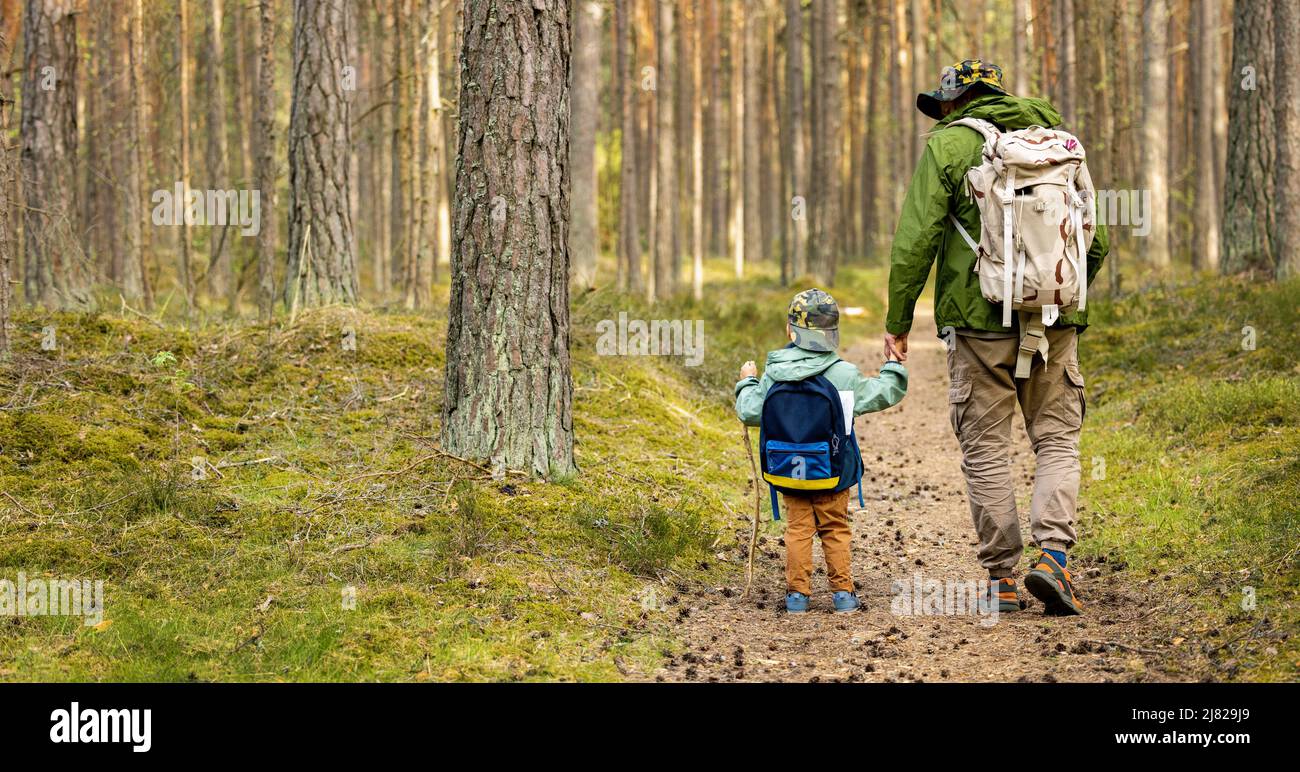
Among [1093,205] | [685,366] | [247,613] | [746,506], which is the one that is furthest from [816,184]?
[247,613]

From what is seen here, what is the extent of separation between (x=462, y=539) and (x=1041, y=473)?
2.77m

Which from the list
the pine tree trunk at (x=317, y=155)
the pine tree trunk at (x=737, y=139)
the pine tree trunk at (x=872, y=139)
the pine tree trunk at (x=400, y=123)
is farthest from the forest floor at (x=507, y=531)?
the pine tree trunk at (x=872, y=139)

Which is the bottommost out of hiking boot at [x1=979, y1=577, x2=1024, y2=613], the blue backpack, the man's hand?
hiking boot at [x1=979, y1=577, x2=1024, y2=613]

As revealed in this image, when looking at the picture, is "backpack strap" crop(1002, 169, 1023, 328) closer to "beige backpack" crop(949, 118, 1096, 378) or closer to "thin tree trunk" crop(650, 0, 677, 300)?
"beige backpack" crop(949, 118, 1096, 378)

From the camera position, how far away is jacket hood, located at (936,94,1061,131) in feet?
16.6

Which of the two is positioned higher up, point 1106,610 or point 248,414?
point 248,414

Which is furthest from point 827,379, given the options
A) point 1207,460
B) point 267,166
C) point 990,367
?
point 267,166

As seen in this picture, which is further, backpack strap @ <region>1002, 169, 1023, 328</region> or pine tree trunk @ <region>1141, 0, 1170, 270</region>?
pine tree trunk @ <region>1141, 0, 1170, 270</region>

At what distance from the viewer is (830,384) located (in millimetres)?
5094

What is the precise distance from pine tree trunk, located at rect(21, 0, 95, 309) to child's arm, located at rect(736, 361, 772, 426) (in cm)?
592

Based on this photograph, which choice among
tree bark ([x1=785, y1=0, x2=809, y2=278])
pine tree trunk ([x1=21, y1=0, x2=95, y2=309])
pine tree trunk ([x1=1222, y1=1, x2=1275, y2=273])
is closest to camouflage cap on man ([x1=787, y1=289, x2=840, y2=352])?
pine tree trunk ([x1=21, y1=0, x2=95, y2=309])

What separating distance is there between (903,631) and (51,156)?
866 cm
